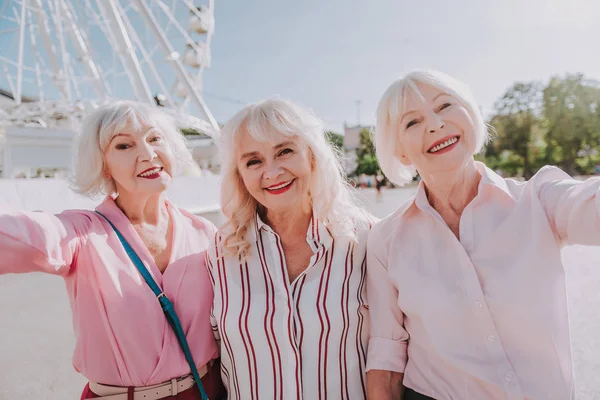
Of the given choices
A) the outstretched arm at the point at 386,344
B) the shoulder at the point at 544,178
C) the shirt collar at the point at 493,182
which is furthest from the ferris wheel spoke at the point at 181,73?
the shoulder at the point at 544,178

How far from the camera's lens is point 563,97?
34125mm

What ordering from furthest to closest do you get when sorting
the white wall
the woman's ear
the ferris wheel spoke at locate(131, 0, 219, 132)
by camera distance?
1. the ferris wheel spoke at locate(131, 0, 219, 132)
2. the white wall
3. the woman's ear

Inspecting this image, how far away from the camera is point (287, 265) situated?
1.85 meters

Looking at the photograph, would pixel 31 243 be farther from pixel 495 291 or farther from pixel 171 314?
pixel 495 291

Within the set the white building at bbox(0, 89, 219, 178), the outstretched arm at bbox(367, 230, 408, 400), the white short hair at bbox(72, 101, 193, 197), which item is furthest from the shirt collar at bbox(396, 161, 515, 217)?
the white building at bbox(0, 89, 219, 178)

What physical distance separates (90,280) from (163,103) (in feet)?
75.5

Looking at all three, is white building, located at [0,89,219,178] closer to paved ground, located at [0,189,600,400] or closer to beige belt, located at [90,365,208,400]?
paved ground, located at [0,189,600,400]

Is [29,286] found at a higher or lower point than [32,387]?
lower

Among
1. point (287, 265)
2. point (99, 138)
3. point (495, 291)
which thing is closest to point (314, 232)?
point (287, 265)

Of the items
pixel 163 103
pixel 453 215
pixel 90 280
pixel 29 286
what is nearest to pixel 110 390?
pixel 90 280

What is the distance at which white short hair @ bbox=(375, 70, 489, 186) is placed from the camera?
63.7 inches

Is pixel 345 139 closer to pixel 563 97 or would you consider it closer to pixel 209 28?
pixel 563 97

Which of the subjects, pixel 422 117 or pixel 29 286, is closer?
pixel 422 117

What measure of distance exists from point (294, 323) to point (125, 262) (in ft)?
2.54
